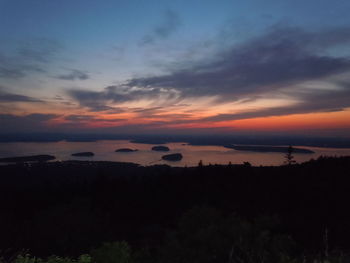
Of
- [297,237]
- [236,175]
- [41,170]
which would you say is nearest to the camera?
[297,237]

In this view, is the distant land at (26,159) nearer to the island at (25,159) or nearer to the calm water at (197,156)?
the island at (25,159)

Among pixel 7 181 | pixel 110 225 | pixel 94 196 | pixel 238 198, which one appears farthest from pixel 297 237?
pixel 7 181

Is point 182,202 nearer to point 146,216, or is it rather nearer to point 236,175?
point 146,216

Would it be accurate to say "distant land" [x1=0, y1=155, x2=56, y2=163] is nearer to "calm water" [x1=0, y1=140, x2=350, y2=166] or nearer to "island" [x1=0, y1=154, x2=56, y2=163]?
"island" [x1=0, y1=154, x2=56, y2=163]

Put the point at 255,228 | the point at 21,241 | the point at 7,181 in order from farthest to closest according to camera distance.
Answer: the point at 7,181 → the point at 21,241 → the point at 255,228

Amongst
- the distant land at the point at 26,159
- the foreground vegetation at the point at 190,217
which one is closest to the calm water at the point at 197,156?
the distant land at the point at 26,159

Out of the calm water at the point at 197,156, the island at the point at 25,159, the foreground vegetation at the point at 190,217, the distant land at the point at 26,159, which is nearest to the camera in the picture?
the foreground vegetation at the point at 190,217

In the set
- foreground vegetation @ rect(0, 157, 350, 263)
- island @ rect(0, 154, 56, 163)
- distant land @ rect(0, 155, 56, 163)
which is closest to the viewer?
foreground vegetation @ rect(0, 157, 350, 263)

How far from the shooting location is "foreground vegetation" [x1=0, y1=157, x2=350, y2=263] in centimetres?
1727

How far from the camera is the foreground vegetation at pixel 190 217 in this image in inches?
680

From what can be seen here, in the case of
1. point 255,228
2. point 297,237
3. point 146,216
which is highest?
point 255,228

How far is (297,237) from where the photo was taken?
945 inches

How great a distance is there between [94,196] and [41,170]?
52.6m

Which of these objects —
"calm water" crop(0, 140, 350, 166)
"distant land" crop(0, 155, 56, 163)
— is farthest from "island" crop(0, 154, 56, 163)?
"calm water" crop(0, 140, 350, 166)
